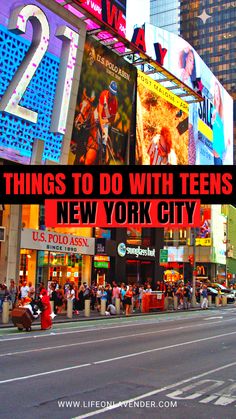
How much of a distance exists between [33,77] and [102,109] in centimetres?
935

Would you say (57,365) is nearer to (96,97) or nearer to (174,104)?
(96,97)

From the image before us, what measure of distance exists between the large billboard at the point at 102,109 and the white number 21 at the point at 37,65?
3.23 metres

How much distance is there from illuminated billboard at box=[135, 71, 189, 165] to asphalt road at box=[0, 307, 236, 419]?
29.1m

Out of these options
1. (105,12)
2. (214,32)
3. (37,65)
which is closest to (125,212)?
(37,65)

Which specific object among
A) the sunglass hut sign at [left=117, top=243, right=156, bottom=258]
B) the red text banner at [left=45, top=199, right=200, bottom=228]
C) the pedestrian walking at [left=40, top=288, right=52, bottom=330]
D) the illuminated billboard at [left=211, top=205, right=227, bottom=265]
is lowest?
the pedestrian walking at [left=40, top=288, right=52, bottom=330]

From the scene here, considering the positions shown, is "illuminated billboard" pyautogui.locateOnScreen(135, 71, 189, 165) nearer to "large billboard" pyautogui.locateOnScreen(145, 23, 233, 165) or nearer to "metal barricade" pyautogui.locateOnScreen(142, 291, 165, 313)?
"large billboard" pyautogui.locateOnScreen(145, 23, 233, 165)

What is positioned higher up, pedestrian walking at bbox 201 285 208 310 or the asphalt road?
pedestrian walking at bbox 201 285 208 310

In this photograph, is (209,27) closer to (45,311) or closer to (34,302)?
(34,302)

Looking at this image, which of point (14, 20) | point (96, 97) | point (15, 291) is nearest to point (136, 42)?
point (96, 97)

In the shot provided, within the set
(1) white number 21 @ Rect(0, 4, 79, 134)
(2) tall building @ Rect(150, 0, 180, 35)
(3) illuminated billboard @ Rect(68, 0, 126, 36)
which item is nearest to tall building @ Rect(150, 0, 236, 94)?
(2) tall building @ Rect(150, 0, 180, 35)

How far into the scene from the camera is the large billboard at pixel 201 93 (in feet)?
223

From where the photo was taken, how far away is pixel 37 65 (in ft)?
96.7

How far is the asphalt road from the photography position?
310 inches

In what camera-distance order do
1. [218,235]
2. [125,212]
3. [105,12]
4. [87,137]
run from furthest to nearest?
[218,235], [105,12], [87,137], [125,212]
